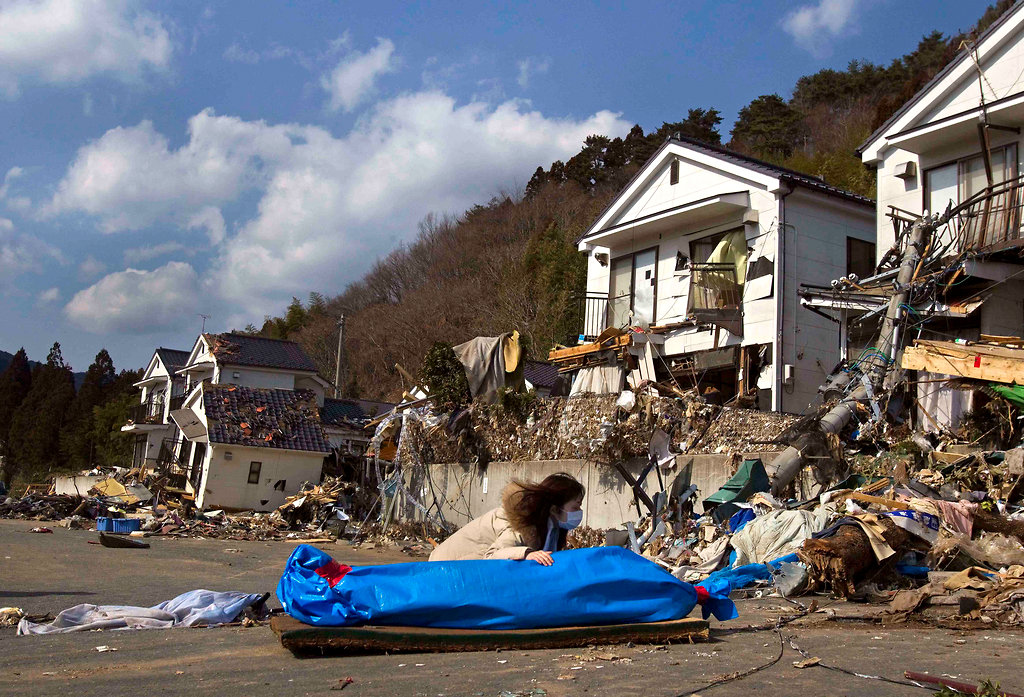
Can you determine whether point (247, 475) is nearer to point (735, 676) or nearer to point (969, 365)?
point (969, 365)

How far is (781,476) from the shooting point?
1084 cm

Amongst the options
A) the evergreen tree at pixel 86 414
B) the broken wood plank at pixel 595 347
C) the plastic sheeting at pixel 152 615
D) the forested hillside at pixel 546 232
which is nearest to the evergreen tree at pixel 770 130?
the forested hillside at pixel 546 232

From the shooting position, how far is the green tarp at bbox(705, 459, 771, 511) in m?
10.7

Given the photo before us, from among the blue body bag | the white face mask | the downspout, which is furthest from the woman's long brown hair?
the downspout

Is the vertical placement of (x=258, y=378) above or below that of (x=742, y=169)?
below

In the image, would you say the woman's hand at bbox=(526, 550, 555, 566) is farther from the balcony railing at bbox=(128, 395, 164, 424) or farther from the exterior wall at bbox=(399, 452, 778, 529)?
the balcony railing at bbox=(128, 395, 164, 424)

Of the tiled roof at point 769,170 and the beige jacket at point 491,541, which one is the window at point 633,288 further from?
the beige jacket at point 491,541

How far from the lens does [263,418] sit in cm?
2998

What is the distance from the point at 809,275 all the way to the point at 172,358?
132 ft

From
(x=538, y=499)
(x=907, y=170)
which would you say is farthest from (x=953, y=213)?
(x=538, y=499)

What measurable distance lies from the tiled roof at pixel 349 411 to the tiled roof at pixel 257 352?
3.91 metres

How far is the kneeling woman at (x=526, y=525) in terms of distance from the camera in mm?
5559

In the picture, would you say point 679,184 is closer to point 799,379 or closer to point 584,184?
point 799,379

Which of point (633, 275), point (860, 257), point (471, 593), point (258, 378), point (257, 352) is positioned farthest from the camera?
point (257, 352)
